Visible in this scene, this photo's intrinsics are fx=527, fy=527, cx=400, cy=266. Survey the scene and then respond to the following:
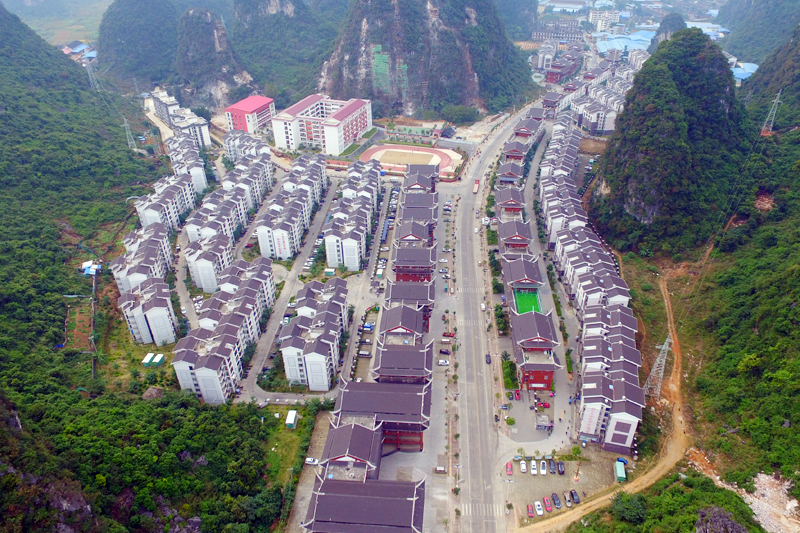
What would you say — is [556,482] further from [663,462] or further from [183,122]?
[183,122]

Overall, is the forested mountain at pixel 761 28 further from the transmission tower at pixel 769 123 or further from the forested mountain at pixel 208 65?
the forested mountain at pixel 208 65

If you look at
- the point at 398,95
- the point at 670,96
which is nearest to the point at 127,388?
the point at 670,96

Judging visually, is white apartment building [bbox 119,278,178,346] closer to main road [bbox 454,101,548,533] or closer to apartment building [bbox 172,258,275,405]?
apartment building [bbox 172,258,275,405]

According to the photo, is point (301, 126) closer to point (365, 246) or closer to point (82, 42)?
point (365, 246)

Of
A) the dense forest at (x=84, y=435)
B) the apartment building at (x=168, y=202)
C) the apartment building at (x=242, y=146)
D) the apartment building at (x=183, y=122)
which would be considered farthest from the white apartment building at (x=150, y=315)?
the apartment building at (x=183, y=122)

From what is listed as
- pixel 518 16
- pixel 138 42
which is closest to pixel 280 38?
pixel 138 42

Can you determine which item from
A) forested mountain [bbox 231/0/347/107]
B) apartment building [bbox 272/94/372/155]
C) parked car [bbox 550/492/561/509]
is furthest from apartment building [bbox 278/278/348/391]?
forested mountain [bbox 231/0/347/107]
